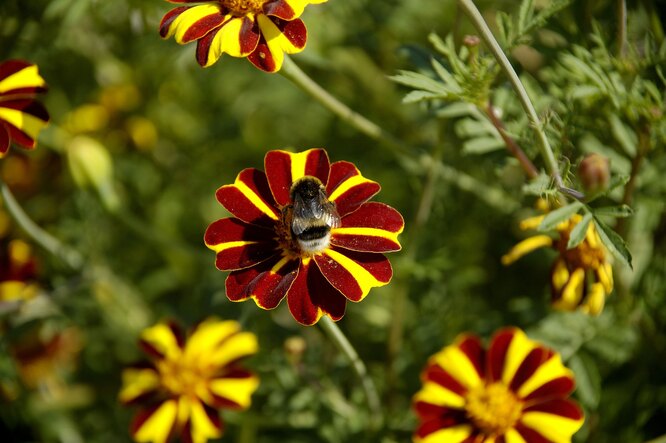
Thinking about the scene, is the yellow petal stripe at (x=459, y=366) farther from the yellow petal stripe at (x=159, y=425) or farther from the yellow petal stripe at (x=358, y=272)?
the yellow petal stripe at (x=159, y=425)

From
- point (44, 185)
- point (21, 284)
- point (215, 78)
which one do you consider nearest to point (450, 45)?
point (21, 284)

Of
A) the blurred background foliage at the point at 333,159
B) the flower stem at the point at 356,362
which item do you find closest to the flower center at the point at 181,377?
→ the blurred background foliage at the point at 333,159

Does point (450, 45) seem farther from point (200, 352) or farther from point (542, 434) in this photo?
point (200, 352)

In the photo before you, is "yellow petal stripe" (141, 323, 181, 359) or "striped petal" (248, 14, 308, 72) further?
"yellow petal stripe" (141, 323, 181, 359)

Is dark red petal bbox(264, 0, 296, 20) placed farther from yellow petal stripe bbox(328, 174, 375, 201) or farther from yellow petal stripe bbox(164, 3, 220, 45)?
yellow petal stripe bbox(328, 174, 375, 201)

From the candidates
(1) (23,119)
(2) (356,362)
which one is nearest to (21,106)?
(1) (23,119)

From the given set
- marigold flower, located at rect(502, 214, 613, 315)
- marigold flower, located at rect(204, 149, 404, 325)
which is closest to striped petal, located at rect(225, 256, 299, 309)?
marigold flower, located at rect(204, 149, 404, 325)
